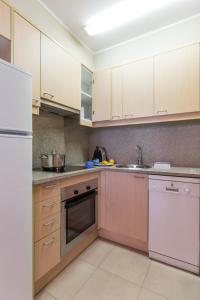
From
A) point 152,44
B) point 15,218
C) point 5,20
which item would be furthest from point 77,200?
point 152,44

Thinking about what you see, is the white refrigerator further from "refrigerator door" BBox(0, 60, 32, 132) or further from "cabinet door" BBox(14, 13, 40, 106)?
"cabinet door" BBox(14, 13, 40, 106)

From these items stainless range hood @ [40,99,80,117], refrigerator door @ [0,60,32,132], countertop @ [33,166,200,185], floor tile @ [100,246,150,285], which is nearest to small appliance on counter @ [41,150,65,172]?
countertop @ [33,166,200,185]

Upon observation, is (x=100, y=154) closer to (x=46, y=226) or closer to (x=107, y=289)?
(x=46, y=226)

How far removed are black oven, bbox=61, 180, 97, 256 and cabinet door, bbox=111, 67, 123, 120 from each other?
969 millimetres

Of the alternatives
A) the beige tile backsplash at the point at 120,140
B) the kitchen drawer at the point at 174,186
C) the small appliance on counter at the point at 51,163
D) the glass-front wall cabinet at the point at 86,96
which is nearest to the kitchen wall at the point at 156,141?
the beige tile backsplash at the point at 120,140

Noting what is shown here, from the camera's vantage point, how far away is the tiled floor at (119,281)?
1319 mm

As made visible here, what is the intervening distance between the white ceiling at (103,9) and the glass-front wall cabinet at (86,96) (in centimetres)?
43

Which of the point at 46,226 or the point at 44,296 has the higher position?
the point at 46,226

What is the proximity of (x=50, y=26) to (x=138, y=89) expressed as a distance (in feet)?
4.00

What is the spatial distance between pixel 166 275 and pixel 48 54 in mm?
2417

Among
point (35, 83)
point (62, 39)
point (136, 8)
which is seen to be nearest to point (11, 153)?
point (35, 83)

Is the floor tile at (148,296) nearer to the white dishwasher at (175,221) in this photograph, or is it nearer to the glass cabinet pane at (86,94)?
A: the white dishwasher at (175,221)

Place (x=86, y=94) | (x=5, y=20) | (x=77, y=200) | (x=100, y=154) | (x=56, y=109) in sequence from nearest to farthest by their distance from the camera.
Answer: (x=5, y=20)
(x=77, y=200)
(x=56, y=109)
(x=86, y=94)
(x=100, y=154)

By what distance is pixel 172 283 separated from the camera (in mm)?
1442
